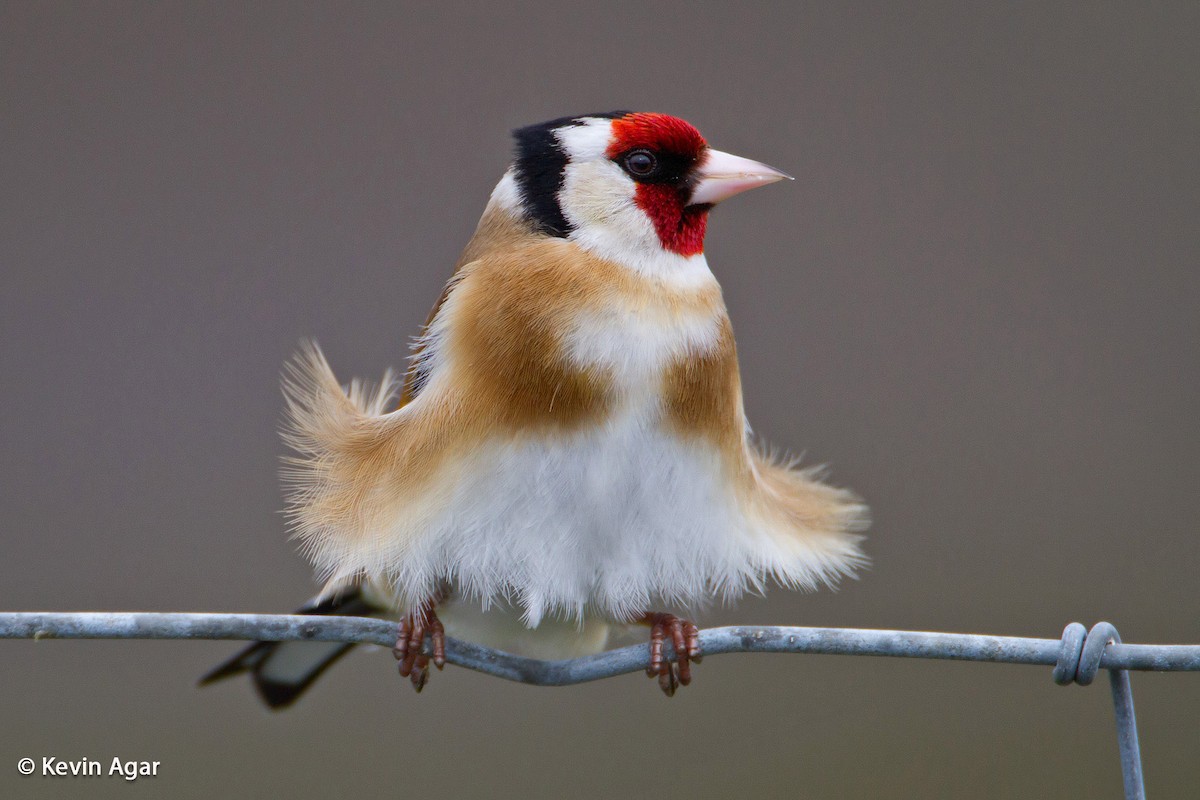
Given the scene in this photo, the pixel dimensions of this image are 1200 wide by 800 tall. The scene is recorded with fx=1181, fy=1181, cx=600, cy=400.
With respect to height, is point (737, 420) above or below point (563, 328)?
below

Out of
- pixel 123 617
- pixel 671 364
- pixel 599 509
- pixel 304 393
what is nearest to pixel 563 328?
pixel 671 364

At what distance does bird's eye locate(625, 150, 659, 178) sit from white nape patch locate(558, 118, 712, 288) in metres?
0.02

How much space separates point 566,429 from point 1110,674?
852 mm

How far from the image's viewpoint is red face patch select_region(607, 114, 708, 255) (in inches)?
81.0

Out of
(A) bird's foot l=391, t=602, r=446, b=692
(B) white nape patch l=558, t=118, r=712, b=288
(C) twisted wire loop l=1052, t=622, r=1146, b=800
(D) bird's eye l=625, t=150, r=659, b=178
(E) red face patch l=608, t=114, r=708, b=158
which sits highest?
(E) red face patch l=608, t=114, r=708, b=158

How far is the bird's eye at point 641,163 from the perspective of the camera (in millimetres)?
2084

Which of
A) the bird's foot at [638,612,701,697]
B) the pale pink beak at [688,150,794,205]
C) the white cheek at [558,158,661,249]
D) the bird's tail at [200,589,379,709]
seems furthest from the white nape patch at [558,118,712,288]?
the bird's tail at [200,589,379,709]

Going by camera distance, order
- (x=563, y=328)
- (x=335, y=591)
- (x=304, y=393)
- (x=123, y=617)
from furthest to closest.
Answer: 1. (x=335, y=591)
2. (x=304, y=393)
3. (x=563, y=328)
4. (x=123, y=617)

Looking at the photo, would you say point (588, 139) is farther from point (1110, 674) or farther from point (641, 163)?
point (1110, 674)

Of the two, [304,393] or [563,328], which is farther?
[304,393]

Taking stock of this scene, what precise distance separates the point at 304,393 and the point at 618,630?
A: 32.3 inches

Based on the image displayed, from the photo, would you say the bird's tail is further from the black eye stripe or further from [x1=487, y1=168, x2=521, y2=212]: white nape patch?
the black eye stripe

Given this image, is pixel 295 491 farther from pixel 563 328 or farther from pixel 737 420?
pixel 737 420

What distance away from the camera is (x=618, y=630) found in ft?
8.16
